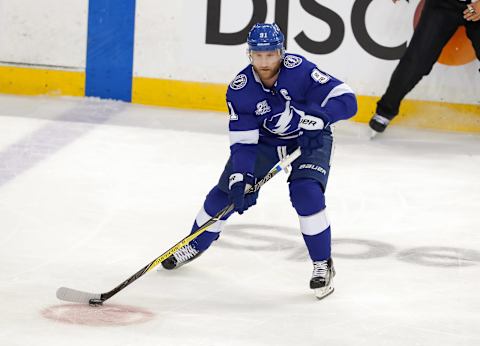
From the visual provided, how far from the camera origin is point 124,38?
22.5 ft

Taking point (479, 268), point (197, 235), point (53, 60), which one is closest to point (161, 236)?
point (197, 235)

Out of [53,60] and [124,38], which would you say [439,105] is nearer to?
[124,38]

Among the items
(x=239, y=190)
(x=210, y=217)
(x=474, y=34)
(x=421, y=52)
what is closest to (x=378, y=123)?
(x=421, y=52)

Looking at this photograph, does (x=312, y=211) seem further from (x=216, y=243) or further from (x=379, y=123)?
Result: (x=379, y=123)

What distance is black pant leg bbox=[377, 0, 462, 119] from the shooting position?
243 inches

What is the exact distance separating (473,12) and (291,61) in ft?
8.25

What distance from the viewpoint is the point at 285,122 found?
12.7 ft

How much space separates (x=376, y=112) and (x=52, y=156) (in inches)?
Result: 73.4

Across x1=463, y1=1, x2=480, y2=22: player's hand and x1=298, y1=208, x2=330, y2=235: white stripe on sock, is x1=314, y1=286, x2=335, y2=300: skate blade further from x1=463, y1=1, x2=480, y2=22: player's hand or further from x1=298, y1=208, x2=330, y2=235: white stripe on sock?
x1=463, y1=1, x2=480, y2=22: player's hand

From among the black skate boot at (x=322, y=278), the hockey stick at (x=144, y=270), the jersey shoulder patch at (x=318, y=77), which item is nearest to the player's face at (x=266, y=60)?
the jersey shoulder patch at (x=318, y=77)

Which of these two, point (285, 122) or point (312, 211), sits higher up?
point (285, 122)

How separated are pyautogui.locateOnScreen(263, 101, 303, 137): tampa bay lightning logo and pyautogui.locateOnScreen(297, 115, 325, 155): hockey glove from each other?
0.17 meters

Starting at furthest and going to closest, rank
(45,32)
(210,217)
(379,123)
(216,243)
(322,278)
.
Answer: (45,32) < (379,123) < (216,243) < (210,217) < (322,278)

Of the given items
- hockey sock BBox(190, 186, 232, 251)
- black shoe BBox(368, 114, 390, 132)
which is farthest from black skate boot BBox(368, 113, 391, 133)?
hockey sock BBox(190, 186, 232, 251)
